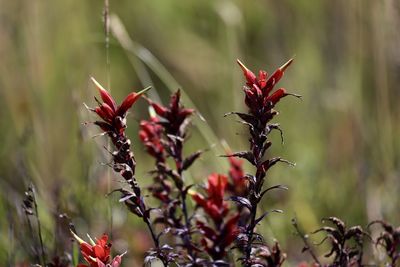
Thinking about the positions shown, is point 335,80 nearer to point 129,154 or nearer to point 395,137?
point 395,137

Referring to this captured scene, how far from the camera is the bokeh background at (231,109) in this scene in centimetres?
238

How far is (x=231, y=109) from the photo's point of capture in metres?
3.27

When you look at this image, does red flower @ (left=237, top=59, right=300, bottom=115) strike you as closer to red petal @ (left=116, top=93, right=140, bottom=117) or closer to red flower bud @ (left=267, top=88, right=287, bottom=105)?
red flower bud @ (left=267, top=88, right=287, bottom=105)

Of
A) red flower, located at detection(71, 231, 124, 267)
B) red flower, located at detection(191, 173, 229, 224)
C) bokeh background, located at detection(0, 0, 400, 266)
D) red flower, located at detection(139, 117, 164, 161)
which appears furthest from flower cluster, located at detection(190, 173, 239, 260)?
bokeh background, located at detection(0, 0, 400, 266)

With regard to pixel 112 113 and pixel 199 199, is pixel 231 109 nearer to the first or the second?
pixel 199 199

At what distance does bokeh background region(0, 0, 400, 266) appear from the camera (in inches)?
93.8

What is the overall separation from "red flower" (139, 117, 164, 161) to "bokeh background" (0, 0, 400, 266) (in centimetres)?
45

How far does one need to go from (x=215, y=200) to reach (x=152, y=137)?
20cm

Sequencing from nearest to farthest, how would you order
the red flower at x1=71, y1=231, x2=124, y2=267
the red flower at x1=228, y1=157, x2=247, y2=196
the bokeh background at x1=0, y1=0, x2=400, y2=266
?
1. the red flower at x1=71, y1=231, x2=124, y2=267
2. the red flower at x1=228, y1=157, x2=247, y2=196
3. the bokeh background at x1=0, y1=0, x2=400, y2=266

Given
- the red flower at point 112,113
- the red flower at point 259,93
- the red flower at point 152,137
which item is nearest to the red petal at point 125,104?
the red flower at point 112,113

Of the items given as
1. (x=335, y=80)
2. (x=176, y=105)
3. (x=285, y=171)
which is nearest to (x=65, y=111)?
(x=285, y=171)

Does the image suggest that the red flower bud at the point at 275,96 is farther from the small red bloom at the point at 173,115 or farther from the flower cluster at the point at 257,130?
A: the small red bloom at the point at 173,115

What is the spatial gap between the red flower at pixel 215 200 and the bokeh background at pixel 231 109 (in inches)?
21.0

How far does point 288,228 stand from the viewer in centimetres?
255
